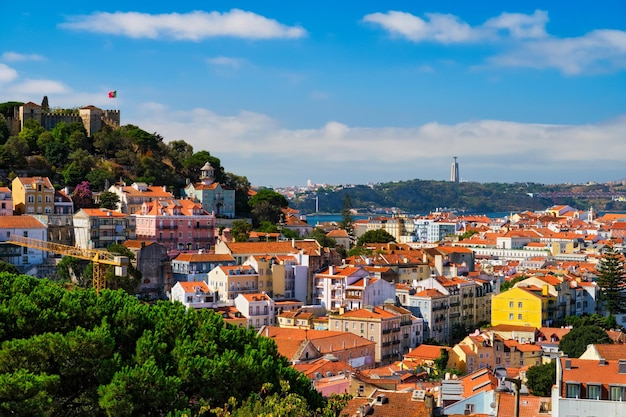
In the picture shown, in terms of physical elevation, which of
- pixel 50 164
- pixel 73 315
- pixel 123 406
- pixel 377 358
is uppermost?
pixel 50 164

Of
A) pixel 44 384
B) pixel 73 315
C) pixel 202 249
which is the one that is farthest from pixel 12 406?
pixel 202 249

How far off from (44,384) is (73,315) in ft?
9.00

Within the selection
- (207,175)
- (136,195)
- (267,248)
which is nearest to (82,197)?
(136,195)

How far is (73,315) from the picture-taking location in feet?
61.6

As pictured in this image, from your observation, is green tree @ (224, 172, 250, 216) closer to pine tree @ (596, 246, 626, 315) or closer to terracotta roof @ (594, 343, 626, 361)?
pine tree @ (596, 246, 626, 315)

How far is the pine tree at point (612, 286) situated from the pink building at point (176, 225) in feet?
73.6

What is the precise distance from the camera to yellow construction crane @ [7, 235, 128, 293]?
151ft

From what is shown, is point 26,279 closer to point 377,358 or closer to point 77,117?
point 377,358

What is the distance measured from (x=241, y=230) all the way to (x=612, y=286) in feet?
71.0

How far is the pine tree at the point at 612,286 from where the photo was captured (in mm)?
54872

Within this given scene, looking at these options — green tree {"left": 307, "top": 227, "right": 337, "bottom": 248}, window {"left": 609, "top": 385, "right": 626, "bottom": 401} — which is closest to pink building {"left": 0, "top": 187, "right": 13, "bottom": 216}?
green tree {"left": 307, "top": 227, "right": 337, "bottom": 248}

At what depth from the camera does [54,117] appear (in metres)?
72.1

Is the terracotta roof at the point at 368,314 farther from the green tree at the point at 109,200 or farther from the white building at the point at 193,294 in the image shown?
the green tree at the point at 109,200

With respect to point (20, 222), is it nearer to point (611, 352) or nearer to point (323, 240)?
point (323, 240)
